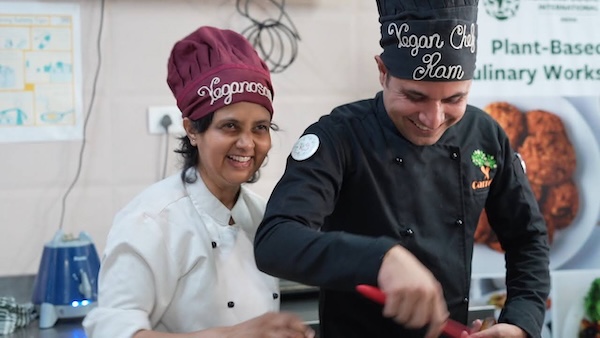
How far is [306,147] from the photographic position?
1193 mm

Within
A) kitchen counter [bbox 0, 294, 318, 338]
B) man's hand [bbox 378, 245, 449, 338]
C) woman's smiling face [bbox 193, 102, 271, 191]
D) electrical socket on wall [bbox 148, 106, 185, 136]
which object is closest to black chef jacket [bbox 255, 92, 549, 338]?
woman's smiling face [bbox 193, 102, 271, 191]

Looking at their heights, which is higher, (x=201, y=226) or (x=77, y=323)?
(x=201, y=226)

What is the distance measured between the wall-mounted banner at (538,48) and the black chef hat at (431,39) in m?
1.30

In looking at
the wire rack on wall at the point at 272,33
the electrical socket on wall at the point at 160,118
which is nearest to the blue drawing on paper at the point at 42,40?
the electrical socket on wall at the point at 160,118

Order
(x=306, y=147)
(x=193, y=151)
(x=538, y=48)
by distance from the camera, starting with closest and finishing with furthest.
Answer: (x=306, y=147), (x=193, y=151), (x=538, y=48)

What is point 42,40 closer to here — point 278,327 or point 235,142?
point 235,142

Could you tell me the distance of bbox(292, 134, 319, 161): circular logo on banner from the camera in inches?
46.2

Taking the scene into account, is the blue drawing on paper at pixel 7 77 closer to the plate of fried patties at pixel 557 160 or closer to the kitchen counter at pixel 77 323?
the kitchen counter at pixel 77 323

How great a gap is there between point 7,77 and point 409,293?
1.66 metres

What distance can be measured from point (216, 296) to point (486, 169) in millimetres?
538

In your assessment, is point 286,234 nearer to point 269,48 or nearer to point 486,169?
point 486,169

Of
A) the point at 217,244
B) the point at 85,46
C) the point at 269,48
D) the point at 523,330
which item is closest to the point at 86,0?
the point at 85,46

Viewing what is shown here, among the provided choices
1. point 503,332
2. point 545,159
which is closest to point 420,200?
point 503,332

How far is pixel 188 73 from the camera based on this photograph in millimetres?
1363
